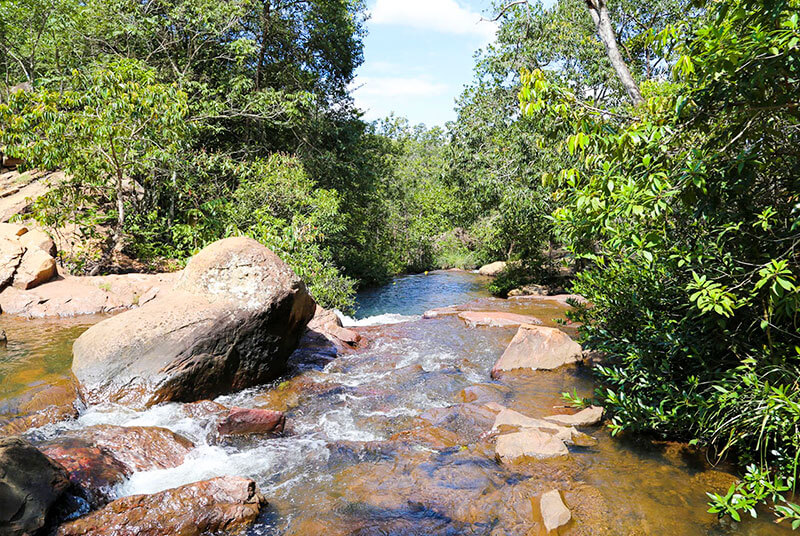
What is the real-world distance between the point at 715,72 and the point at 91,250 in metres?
15.0

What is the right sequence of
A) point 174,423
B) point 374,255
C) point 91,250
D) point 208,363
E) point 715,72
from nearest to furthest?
point 715,72
point 174,423
point 208,363
point 91,250
point 374,255

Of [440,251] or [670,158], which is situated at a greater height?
[670,158]

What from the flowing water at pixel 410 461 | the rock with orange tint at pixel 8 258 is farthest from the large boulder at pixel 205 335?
the rock with orange tint at pixel 8 258

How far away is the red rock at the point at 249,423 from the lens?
18.8ft

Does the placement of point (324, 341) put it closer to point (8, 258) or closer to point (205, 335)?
point (205, 335)

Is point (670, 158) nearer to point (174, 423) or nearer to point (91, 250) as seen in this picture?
point (174, 423)

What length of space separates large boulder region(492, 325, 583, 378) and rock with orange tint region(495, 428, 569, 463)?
2.90 metres

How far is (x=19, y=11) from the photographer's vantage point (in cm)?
2011

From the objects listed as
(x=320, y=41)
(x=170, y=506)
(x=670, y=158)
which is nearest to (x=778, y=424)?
(x=670, y=158)

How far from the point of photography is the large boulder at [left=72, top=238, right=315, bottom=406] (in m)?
6.36

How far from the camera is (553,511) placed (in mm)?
4043

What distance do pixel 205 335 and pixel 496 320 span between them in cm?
779

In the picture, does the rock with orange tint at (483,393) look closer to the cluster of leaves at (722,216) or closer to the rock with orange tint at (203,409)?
the cluster of leaves at (722,216)

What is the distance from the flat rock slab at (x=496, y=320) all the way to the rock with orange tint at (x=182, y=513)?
8.80 metres
